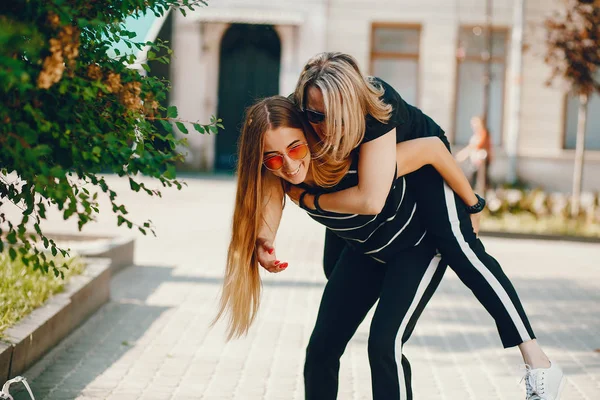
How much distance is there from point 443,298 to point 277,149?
4.96 meters

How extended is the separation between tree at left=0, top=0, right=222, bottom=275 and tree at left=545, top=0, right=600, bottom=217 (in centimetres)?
1189

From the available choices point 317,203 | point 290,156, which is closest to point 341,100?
point 290,156

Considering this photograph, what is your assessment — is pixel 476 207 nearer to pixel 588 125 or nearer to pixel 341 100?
pixel 341 100

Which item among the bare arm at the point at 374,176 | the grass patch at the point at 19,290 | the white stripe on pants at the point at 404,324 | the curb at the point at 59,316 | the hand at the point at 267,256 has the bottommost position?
the curb at the point at 59,316

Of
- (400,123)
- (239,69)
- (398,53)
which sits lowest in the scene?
(400,123)

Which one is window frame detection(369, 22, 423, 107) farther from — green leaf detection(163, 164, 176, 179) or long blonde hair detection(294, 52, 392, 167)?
green leaf detection(163, 164, 176, 179)

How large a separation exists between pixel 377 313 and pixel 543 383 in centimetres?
80

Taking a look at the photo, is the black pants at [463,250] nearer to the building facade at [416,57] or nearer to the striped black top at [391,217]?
the striped black top at [391,217]

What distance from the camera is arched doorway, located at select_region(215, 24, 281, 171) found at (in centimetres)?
2350

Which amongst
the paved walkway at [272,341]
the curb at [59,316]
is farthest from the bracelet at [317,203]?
the curb at [59,316]

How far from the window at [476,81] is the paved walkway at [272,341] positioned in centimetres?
1228

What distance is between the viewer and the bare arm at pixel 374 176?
342 centimetres

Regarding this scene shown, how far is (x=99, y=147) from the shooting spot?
9.92ft

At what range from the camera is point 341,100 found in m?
3.33
